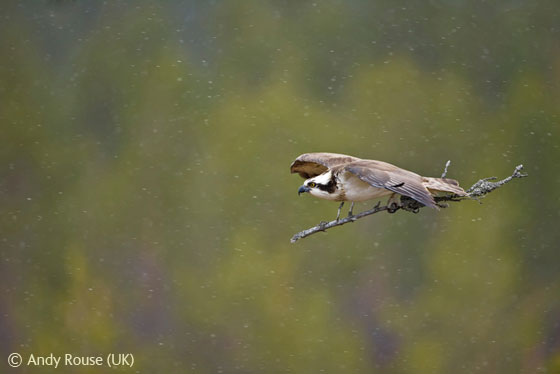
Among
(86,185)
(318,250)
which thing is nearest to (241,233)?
(318,250)

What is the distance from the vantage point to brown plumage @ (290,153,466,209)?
3.62m

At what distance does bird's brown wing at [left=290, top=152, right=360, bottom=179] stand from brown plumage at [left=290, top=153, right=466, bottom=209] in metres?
0.01

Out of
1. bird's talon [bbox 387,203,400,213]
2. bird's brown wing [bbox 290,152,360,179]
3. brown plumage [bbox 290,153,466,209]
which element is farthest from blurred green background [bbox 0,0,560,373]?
bird's talon [bbox 387,203,400,213]

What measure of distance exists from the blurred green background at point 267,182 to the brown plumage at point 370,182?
6903 mm

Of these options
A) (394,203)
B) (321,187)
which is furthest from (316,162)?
(394,203)

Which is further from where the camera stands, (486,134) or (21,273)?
(21,273)

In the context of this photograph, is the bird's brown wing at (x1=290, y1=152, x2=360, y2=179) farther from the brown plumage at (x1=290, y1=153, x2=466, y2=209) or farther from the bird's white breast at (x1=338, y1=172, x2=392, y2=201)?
the bird's white breast at (x1=338, y1=172, x2=392, y2=201)

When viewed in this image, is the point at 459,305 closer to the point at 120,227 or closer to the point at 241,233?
the point at 241,233

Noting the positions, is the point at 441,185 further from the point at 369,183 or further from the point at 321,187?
the point at 321,187

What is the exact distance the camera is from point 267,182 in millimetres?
11203

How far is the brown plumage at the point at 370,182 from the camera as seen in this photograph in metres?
3.62

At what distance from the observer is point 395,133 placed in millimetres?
11336

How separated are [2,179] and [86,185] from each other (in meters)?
1.12

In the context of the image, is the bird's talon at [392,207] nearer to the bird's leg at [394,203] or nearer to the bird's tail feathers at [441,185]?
the bird's leg at [394,203]
